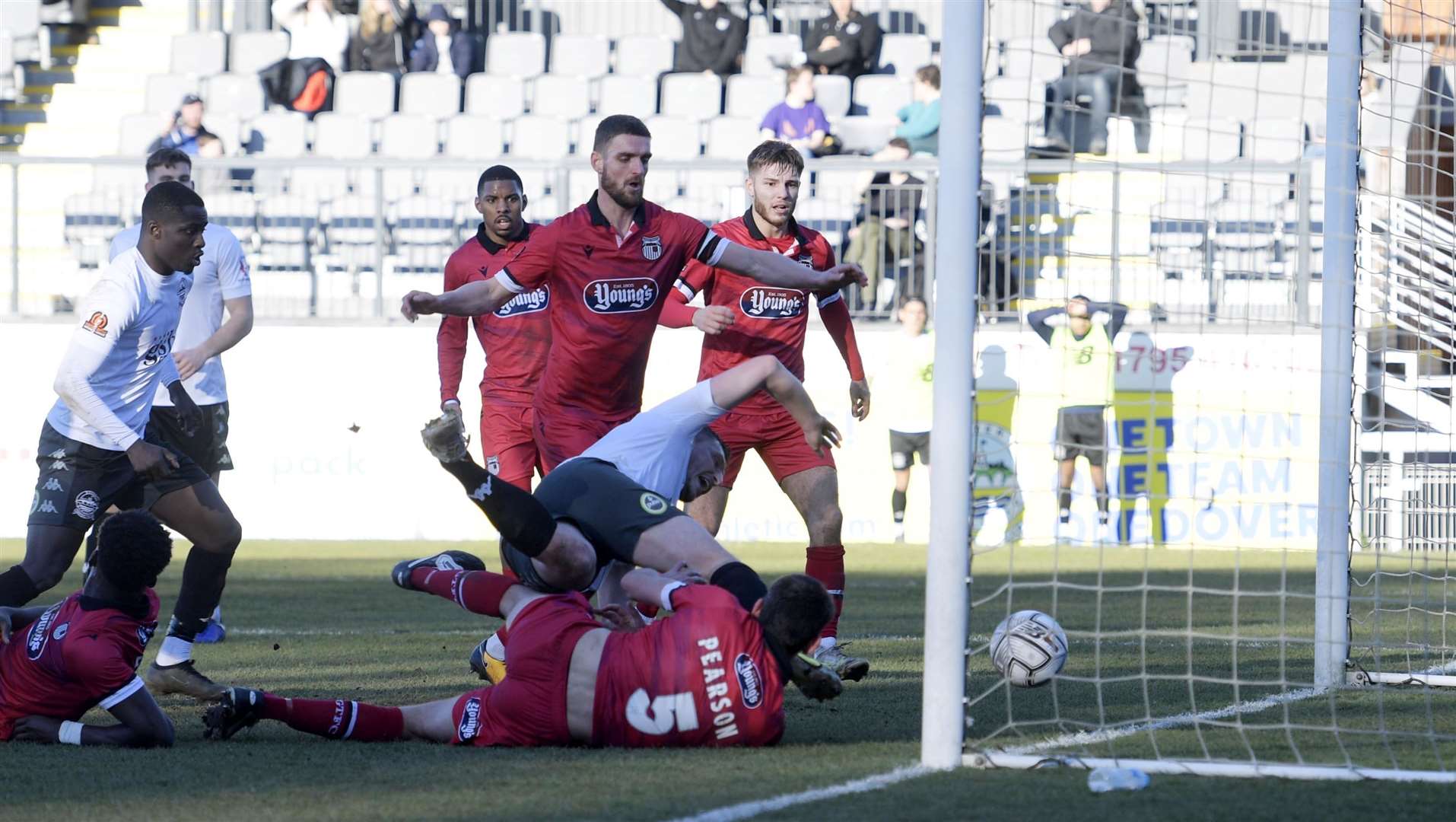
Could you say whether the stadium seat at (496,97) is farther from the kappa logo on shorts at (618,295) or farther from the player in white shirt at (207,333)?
the kappa logo on shorts at (618,295)

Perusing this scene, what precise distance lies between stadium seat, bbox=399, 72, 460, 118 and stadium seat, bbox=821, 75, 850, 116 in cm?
432

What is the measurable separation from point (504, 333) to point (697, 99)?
1179 cm

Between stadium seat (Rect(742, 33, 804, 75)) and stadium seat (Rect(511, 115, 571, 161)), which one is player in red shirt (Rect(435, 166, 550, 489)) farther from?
stadium seat (Rect(742, 33, 804, 75))

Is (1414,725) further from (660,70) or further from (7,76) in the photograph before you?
(7,76)

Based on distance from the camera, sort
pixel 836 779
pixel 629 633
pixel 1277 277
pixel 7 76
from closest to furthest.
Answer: pixel 836 779 → pixel 629 633 → pixel 1277 277 → pixel 7 76

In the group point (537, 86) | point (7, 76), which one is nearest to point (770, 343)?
point (537, 86)

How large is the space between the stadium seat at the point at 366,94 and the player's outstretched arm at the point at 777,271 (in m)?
14.4

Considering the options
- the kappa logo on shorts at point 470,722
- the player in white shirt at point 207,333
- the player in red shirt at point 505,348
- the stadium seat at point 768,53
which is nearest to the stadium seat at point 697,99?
the stadium seat at point 768,53

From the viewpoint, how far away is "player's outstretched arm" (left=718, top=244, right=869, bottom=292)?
733 centimetres

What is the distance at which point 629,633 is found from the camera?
5539 millimetres

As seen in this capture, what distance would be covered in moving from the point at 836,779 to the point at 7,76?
20.7 meters

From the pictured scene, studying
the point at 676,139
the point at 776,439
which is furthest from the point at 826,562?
the point at 676,139

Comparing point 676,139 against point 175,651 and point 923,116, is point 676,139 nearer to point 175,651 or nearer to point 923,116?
point 923,116

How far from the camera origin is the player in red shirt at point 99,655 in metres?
5.73
